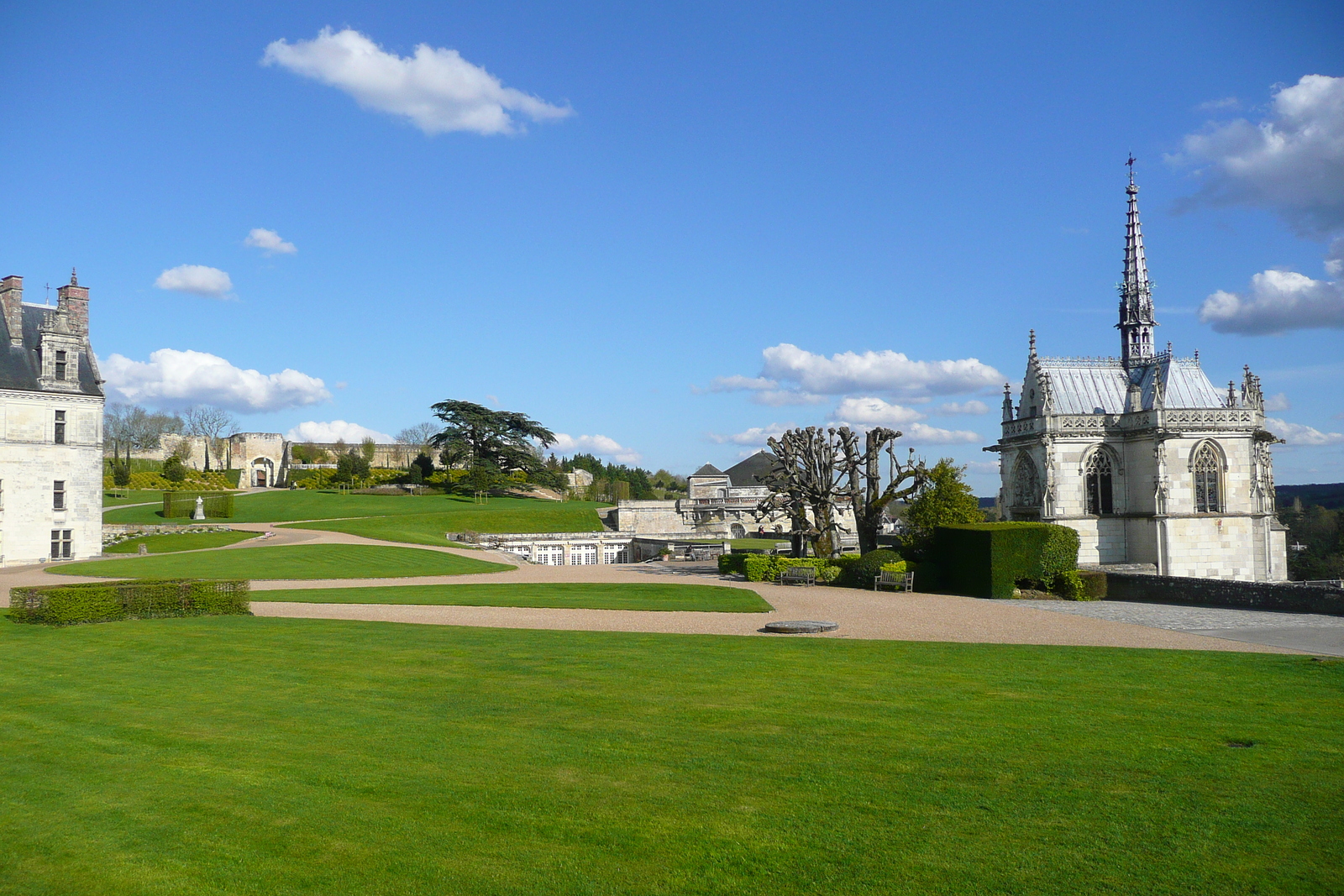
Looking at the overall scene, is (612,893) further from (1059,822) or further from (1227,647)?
(1227,647)

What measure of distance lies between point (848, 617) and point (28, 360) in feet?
112

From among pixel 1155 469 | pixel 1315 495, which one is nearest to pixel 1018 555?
pixel 1155 469

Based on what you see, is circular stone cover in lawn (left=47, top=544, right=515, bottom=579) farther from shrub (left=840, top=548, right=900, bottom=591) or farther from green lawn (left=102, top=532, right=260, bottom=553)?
shrub (left=840, top=548, right=900, bottom=591)

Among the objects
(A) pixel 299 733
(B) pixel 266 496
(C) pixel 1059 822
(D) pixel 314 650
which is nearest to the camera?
(C) pixel 1059 822

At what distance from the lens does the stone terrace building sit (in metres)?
33.8

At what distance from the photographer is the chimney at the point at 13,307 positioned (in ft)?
115

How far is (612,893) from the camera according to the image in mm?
5297

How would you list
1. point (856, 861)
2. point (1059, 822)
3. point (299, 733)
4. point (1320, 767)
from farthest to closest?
point (299, 733) → point (1320, 767) → point (1059, 822) → point (856, 861)

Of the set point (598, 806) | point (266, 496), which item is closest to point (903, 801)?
point (598, 806)

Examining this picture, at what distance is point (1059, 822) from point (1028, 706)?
11.8 ft

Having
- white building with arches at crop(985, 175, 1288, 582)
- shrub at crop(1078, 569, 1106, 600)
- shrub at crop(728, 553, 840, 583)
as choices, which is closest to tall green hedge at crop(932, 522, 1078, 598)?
shrub at crop(1078, 569, 1106, 600)

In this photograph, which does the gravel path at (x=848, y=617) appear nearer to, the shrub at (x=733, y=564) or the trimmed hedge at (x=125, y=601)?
the trimmed hedge at (x=125, y=601)

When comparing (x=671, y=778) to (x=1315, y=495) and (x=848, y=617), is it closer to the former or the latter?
(x=848, y=617)

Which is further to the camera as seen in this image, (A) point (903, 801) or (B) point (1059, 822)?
(A) point (903, 801)
